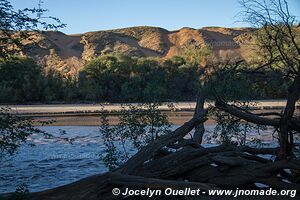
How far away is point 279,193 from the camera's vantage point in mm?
6832

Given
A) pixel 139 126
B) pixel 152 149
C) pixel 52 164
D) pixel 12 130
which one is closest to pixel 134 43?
pixel 52 164

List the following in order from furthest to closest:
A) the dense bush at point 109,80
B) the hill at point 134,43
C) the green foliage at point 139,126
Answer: the hill at point 134,43
the dense bush at point 109,80
the green foliage at point 139,126

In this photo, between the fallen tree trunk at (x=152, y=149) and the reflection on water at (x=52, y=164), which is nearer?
the fallen tree trunk at (x=152, y=149)

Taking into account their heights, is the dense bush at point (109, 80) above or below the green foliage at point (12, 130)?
above

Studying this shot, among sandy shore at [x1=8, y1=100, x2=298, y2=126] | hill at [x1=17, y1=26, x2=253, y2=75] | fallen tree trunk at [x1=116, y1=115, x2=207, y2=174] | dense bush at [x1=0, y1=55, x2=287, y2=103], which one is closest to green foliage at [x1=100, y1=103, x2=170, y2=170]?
fallen tree trunk at [x1=116, y1=115, x2=207, y2=174]

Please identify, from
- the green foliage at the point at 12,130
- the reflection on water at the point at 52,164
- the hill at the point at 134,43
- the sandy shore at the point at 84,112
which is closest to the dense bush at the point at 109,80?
the sandy shore at the point at 84,112

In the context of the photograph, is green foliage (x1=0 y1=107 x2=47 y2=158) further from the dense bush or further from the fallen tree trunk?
the dense bush

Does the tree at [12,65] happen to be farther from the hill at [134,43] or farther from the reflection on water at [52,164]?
the hill at [134,43]

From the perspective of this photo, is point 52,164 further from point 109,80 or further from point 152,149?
point 109,80

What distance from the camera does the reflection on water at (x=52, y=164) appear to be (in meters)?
12.7

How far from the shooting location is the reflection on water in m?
12.7

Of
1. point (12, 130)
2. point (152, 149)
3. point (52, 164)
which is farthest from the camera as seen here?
A: point (52, 164)

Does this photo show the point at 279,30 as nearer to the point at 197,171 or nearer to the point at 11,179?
the point at 197,171

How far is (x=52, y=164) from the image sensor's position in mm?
15875
